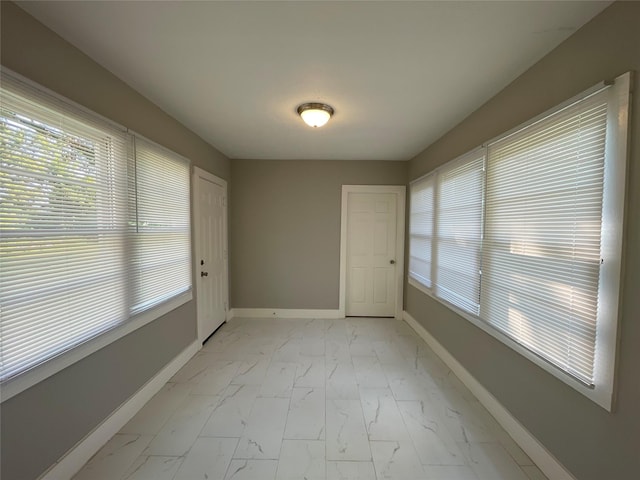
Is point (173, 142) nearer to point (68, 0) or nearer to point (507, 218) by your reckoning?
point (68, 0)

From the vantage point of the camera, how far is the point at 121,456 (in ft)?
5.44

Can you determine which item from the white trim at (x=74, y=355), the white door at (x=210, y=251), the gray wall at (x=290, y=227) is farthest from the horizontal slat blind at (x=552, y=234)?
the white door at (x=210, y=251)

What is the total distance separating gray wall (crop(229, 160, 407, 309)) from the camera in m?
4.15

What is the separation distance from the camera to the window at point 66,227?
1257 mm

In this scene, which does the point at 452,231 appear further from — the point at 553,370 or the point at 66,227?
the point at 66,227

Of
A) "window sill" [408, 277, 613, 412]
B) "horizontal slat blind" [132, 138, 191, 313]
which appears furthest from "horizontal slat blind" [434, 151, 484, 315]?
"horizontal slat blind" [132, 138, 191, 313]

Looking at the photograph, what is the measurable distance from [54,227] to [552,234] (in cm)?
273

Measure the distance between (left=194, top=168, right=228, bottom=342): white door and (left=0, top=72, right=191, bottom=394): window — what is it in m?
0.82

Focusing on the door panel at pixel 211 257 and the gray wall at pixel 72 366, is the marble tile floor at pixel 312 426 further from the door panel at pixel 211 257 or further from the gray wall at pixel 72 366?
the door panel at pixel 211 257

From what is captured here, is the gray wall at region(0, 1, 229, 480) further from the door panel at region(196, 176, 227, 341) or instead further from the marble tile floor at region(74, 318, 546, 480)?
the door panel at region(196, 176, 227, 341)

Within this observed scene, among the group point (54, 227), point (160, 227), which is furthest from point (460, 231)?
point (54, 227)

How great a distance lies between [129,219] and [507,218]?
9.01 feet

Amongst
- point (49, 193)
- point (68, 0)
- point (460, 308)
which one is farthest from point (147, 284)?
point (460, 308)

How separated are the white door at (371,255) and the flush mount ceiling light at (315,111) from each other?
1.98m
